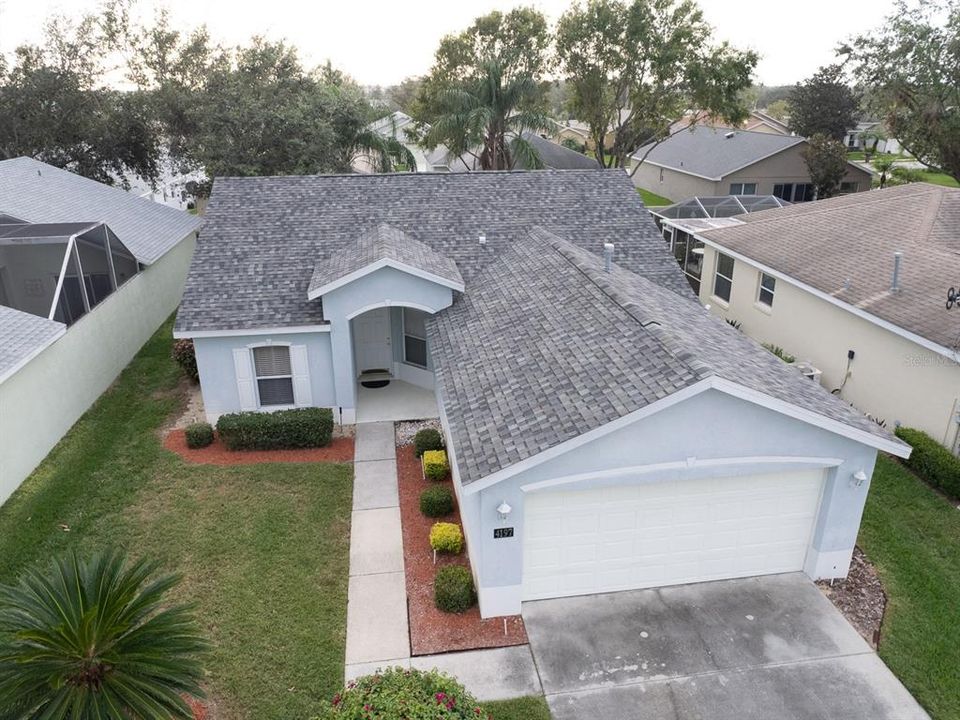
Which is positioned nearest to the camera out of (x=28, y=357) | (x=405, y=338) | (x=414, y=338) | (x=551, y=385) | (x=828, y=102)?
(x=551, y=385)

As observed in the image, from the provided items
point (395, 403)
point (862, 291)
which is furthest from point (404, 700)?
point (862, 291)

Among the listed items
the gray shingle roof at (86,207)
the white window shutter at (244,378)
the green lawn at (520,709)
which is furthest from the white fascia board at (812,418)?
the gray shingle roof at (86,207)

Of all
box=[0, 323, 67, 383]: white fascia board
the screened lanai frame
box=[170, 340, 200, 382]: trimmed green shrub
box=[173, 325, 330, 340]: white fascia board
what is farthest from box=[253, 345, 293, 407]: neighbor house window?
the screened lanai frame

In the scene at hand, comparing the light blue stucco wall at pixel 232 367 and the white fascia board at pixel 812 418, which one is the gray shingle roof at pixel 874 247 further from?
the light blue stucco wall at pixel 232 367

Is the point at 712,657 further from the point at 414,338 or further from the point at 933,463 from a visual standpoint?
the point at 414,338

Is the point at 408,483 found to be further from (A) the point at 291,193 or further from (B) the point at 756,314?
(B) the point at 756,314
